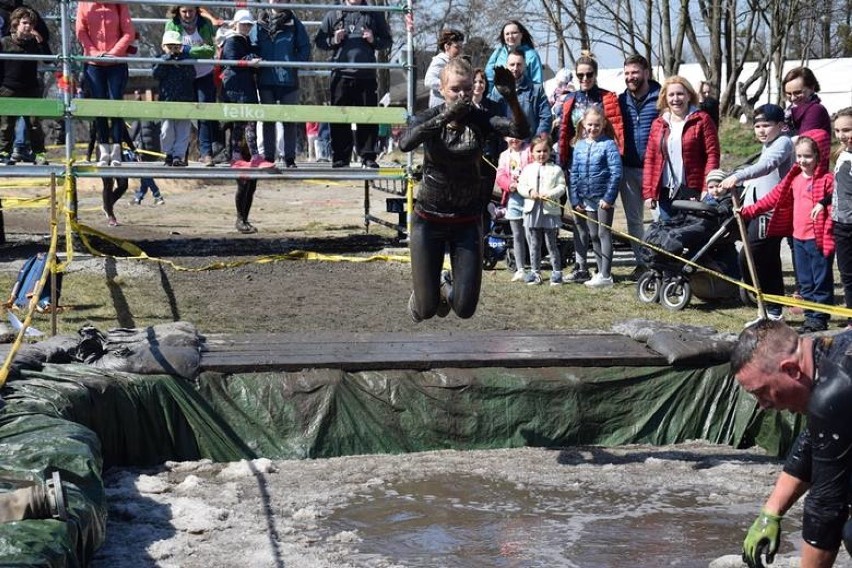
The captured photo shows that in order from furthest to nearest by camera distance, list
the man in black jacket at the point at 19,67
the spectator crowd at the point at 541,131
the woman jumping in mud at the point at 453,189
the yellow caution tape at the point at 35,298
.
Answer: the man in black jacket at the point at 19,67 → the spectator crowd at the point at 541,131 → the woman jumping in mud at the point at 453,189 → the yellow caution tape at the point at 35,298

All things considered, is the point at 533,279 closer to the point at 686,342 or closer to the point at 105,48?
the point at 686,342

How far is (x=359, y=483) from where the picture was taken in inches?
271

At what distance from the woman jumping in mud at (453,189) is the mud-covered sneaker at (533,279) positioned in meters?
3.70

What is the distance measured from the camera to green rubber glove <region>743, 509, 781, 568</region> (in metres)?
4.39

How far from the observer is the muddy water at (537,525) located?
5770 millimetres

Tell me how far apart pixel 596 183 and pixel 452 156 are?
4.27m

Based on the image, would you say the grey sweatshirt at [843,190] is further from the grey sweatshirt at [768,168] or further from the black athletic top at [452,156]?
the black athletic top at [452,156]

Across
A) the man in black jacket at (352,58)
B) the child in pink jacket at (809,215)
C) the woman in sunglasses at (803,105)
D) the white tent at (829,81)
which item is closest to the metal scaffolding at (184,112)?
the man in black jacket at (352,58)

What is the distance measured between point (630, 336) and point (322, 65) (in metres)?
4.84

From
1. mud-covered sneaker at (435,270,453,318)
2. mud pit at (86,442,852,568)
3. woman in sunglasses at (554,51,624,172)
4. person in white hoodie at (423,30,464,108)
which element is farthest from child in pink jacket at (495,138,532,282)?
mud pit at (86,442,852,568)

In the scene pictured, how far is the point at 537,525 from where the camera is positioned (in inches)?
245

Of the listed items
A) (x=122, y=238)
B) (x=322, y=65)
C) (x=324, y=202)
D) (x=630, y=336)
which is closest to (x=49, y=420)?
(x=630, y=336)

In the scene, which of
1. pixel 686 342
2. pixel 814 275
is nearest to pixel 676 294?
pixel 814 275

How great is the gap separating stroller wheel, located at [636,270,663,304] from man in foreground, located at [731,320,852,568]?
631 centimetres
